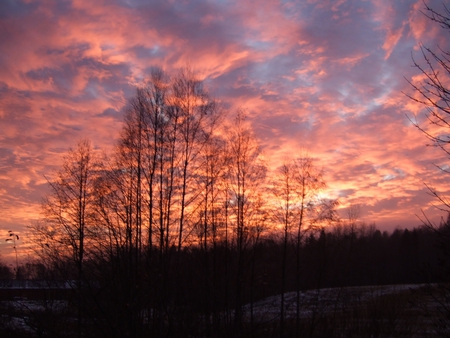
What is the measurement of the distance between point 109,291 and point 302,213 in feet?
63.2

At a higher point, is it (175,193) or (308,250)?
(175,193)

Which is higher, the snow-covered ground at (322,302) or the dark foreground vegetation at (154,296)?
the dark foreground vegetation at (154,296)

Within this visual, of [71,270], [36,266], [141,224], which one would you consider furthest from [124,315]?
[141,224]

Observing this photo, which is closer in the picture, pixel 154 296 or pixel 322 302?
pixel 154 296

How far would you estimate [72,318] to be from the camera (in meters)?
9.32

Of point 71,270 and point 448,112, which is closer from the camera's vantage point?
point 448,112

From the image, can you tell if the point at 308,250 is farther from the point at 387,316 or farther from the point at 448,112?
the point at 448,112

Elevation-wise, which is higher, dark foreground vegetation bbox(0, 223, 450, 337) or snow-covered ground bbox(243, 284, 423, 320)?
dark foreground vegetation bbox(0, 223, 450, 337)

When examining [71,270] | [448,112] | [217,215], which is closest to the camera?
[448,112]

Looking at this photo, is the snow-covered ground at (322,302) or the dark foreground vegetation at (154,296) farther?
the snow-covered ground at (322,302)

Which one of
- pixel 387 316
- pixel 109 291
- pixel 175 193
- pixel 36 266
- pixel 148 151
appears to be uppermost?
pixel 148 151

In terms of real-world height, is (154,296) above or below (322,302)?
above

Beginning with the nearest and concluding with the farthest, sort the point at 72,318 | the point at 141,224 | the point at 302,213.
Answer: the point at 72,318 < the point at 141,224 < the point at 302,213

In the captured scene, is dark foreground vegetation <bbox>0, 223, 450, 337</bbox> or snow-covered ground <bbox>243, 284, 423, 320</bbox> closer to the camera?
dark foreground vegetation <bbox>0, 223, 450, 337</bbox>
